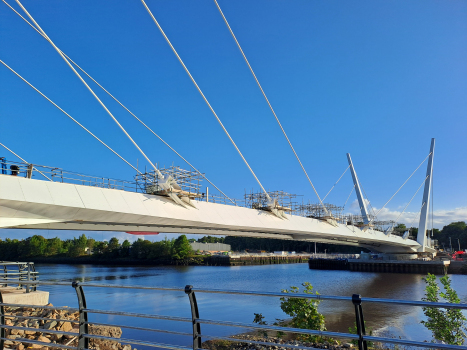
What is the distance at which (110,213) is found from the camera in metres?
19.3

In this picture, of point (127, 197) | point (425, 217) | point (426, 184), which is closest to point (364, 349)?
point (127, 197)

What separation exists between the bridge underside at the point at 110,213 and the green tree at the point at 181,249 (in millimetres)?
57717

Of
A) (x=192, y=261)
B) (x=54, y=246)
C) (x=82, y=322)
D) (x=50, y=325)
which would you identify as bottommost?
(x=192, y=261)

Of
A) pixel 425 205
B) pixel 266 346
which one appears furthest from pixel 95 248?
pixel 266 346

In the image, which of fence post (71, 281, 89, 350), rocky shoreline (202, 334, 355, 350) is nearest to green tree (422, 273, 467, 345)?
rocky shoreline (202, 334, 355, 350)

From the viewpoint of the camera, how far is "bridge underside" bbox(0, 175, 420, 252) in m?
16.7

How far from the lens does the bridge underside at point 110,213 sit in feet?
54.8

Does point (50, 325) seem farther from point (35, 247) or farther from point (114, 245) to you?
point (35, 247)

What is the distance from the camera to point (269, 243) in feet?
434

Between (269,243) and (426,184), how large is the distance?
2868 inches

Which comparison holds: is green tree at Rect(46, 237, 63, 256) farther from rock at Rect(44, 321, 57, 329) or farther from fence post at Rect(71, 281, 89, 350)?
fence post at Rect(71, 281, 89, 350)

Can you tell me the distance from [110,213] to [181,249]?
68.5 m

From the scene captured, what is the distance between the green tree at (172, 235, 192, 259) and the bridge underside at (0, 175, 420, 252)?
189 feet

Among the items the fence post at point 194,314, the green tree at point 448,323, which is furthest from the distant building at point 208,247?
the fence post at point 194,314
